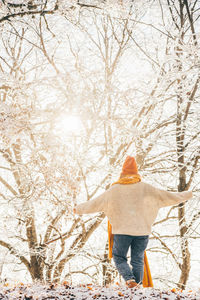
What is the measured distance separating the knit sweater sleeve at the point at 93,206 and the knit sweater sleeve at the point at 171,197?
0.69m

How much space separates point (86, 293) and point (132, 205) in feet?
3.67

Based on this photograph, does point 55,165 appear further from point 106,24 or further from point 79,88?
point 106,24

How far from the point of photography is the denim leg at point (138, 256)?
3043 millimetres

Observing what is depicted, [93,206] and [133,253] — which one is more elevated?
[93,206]

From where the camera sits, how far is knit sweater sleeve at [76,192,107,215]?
10.5ft

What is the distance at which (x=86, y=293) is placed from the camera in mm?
2539

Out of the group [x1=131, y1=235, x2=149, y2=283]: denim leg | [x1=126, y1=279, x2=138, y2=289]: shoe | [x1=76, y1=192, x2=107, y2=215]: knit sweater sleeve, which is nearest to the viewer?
[x1=126, y1=279, x2=138, y2=289]: shoe

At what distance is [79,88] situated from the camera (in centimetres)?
423

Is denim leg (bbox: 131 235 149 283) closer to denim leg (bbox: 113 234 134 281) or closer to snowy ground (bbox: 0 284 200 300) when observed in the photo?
denim leg (bbox: 113 234 134 281)

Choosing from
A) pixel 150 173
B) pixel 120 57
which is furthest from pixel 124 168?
pixel 120 57

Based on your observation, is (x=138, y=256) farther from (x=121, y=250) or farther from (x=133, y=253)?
(x=121, y=250)

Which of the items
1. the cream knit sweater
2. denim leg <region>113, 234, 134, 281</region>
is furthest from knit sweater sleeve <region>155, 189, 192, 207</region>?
denim leg <region>113, 234, 134, 281</region>

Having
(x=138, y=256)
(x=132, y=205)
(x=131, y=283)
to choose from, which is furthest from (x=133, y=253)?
(x=132, y=205)

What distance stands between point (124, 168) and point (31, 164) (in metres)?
1.53
